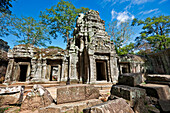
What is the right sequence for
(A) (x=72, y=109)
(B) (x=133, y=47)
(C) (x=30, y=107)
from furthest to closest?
(B) (x=133, y=47), (C) (x=30, y=107), (A) (x=72, y=109)

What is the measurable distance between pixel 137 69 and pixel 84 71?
8375 mm

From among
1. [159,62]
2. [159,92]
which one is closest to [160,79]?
[159,92]

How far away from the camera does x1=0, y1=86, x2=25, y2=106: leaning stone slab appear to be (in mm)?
3258

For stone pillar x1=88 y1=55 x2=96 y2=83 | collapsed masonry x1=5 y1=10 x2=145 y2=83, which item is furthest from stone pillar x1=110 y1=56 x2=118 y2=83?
stone pillar x1=88 y1=55 x2=96 y2=83

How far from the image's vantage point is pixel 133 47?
50.8 feet

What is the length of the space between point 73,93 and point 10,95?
2730 millimetres

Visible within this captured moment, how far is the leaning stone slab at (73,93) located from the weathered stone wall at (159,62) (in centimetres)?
1266

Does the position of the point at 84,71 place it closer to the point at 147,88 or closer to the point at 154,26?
the point at 147,88

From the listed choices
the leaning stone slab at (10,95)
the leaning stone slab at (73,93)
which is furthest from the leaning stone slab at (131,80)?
the leaning stone slab at (10,95)

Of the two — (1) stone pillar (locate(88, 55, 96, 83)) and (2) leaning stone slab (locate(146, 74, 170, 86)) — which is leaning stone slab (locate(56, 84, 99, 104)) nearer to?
(2) leaning stone slab (locate(146, 74, 170, 86))

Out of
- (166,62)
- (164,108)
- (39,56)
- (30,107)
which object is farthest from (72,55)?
(166,62)

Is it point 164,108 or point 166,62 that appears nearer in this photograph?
point 164,108

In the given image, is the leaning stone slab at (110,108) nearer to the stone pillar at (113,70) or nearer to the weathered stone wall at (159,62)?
the stone pillar at (113,70)

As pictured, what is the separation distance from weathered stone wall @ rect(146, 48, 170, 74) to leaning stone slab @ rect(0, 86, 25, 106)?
15.3 metres
